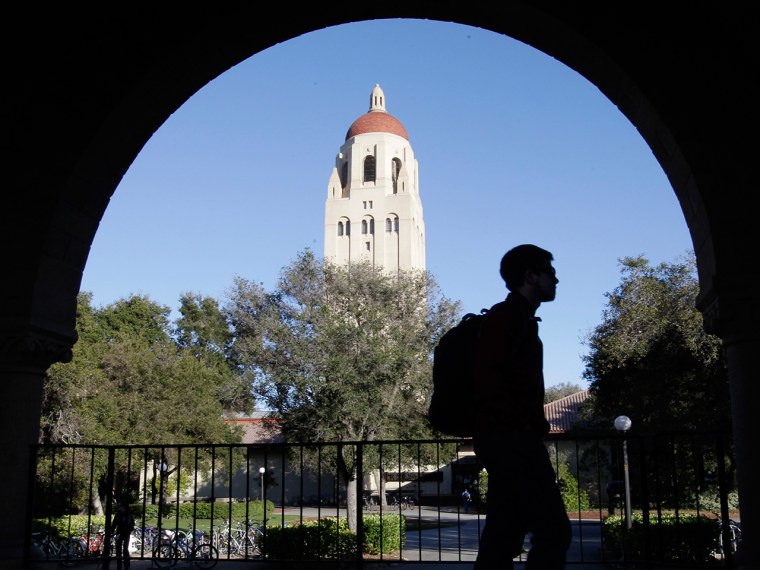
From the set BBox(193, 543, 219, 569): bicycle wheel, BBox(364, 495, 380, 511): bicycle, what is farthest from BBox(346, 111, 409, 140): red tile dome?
BBox(193, 543, 219, 569): bicycle wheel

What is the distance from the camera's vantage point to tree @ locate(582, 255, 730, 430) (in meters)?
22.7

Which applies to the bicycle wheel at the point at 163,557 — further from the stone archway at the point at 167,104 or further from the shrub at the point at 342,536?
the shrub at the point at 342,536

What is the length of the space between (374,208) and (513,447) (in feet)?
226

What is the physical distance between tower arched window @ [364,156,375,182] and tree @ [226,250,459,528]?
146 ft

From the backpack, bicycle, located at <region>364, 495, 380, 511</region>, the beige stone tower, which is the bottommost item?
bicycle, located at <region>364, 495, 380, 511</region>

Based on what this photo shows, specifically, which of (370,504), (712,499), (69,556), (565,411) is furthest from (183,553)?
(565,411)

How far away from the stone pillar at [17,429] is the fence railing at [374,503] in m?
0.12

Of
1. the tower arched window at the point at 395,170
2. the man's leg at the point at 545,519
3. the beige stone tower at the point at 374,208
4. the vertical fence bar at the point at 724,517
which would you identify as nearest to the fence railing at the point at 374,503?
the vertical fence bar at the point at 724,517

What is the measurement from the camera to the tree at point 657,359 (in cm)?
2272

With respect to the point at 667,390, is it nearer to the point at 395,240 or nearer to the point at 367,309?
the point at 367,309

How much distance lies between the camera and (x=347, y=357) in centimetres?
2448

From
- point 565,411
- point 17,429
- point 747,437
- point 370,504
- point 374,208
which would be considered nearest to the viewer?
point 747,437

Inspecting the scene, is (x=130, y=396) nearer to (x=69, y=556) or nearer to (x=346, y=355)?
(x=346, y=355)

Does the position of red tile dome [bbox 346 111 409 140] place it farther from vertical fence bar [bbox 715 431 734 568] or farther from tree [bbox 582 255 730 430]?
vertical fence bar [bbox 715 431 734 568]
